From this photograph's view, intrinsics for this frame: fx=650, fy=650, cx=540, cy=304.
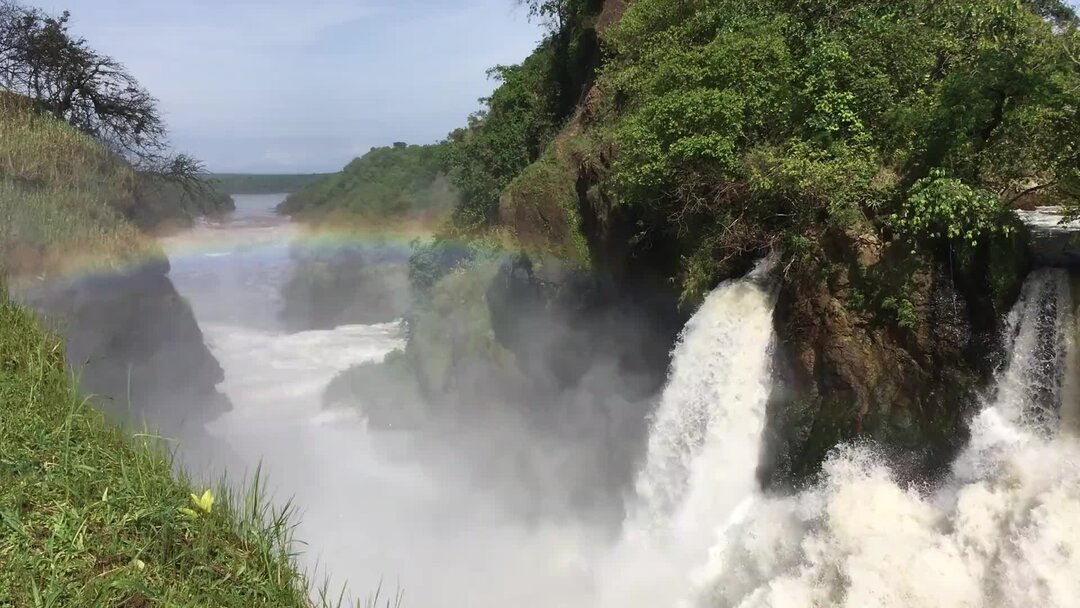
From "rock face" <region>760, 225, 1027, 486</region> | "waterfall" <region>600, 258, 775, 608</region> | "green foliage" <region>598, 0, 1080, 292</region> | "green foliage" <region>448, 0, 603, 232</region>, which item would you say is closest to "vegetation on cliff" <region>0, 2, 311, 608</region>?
"waterfall" <region>600, 258, 775, 608</region>

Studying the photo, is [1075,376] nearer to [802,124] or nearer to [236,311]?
[802,124]

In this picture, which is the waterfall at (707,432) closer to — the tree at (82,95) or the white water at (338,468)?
the white water at (338,468)

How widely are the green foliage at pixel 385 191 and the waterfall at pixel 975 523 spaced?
869 inches

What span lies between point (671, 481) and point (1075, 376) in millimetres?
5077

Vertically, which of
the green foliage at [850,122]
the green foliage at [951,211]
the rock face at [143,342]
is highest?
the green foliage at [850,122]

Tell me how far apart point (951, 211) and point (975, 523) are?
3.07m

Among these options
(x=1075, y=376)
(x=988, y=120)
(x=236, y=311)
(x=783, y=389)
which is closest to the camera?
(x=1075, y=376)

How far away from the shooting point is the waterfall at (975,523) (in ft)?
17.6

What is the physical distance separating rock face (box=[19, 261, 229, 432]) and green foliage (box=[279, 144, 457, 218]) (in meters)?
11.6

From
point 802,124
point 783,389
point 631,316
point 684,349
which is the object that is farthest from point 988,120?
point 631,316

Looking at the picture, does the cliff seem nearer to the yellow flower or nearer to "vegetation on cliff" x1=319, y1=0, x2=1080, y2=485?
the yellow flower

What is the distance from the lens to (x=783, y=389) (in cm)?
866

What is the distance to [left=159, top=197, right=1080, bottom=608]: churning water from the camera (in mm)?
5727

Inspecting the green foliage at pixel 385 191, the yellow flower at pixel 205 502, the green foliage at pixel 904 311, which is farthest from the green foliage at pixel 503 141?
the yellow flower at pixel 205 502
